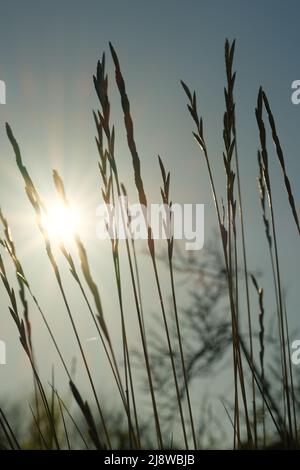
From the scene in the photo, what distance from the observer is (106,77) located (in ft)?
3.52

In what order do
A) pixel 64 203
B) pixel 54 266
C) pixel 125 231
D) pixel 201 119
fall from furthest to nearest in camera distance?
pixel 201 119, pixel 125 231, pixel 54 266, pixel 64 203

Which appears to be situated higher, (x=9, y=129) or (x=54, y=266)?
(x=9, y=129)

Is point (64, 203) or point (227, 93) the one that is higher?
point (227, 93)

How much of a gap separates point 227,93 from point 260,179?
358mm

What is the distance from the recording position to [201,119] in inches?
53.0

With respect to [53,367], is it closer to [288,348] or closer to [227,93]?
[288,348]

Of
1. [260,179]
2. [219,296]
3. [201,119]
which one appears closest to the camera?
[201,119]

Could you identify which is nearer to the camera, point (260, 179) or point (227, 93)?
point (227, 93)

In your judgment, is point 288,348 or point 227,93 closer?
point 227,93
